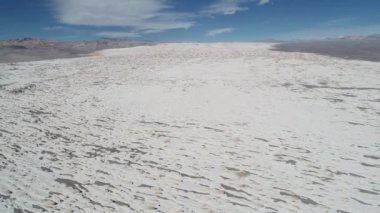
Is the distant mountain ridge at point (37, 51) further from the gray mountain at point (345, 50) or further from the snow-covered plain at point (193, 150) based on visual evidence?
the gray mountain at point (345, 50)

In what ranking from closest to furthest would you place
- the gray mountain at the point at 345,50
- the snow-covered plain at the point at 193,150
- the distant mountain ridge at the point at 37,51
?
the snow-covered plain at the point at 193,150 → the gray mountain at the point at 345,50 → the distant mountain ridge at the point at 37,51

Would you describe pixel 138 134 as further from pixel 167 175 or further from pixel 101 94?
pixel 101 94

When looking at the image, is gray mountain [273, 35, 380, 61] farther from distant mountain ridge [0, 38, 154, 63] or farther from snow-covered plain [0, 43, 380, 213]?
distant mountain ridge [0, 38, 154, 63]

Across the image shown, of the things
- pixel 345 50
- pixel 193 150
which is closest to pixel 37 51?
pixel 345 50

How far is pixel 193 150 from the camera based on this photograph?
8.88 meters

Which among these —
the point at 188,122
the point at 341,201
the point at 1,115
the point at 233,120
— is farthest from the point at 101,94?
the point at 341,201

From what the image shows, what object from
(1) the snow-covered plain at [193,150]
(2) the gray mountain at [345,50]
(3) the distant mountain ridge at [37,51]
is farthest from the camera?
(3) the distant mountain ridge at [37,51]

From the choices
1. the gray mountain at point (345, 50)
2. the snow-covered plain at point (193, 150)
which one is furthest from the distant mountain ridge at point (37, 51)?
the gray mountain at point (345, 50)

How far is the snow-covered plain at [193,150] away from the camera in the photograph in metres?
6.23

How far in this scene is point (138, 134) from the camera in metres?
10.3

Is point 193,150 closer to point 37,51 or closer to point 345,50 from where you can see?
point 345,50

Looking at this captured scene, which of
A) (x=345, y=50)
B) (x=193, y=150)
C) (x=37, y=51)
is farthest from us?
(x=37, y=51)

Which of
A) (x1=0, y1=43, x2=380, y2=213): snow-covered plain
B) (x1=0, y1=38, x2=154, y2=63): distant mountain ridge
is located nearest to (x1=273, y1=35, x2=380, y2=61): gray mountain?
(x1=0, y1=43, x2=380, y2=213): snow-covered plain

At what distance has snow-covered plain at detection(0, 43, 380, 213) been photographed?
6.23m
